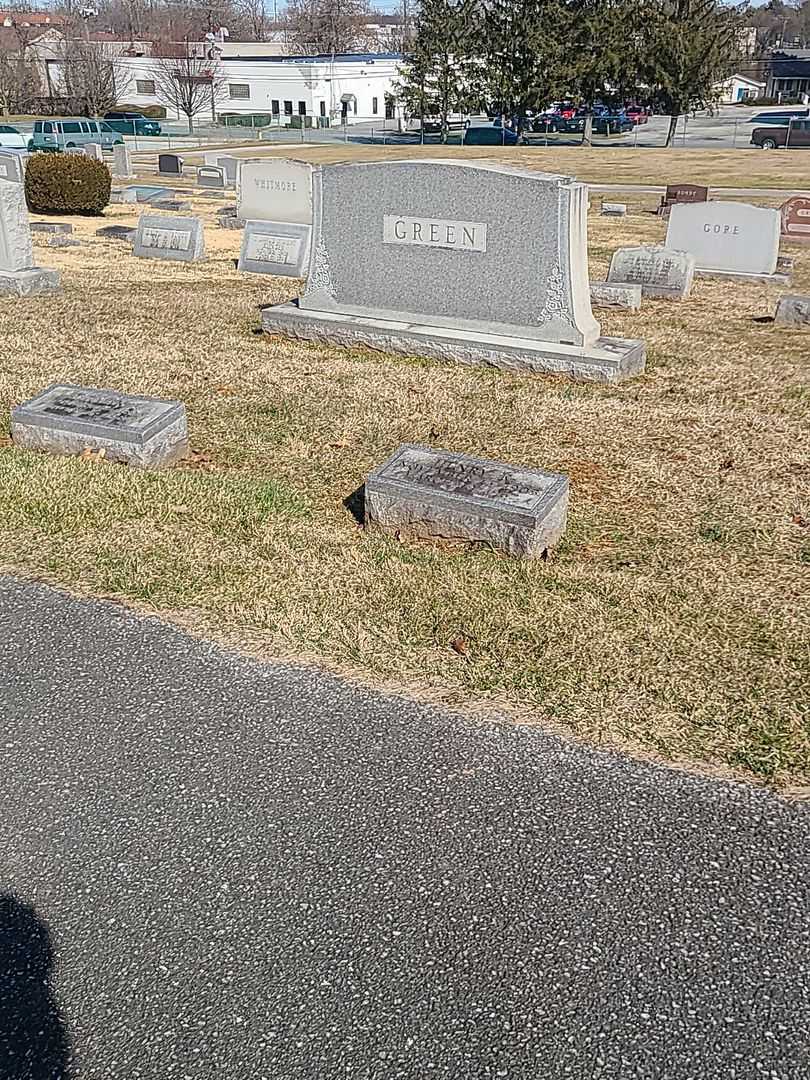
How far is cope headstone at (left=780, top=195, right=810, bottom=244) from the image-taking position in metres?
16.5

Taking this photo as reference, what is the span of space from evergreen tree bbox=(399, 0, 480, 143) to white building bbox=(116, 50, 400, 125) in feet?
42.9

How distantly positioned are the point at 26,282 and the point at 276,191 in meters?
6.87

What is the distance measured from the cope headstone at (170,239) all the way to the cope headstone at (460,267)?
6.18m

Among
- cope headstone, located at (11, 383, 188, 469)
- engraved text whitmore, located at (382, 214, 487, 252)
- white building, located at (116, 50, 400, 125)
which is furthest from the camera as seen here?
white building, located at (116, 50, 400, 125)

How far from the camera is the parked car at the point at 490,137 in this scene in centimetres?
4956

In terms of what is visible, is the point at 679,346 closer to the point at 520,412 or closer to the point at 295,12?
the point at 520,412

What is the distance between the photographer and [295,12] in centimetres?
11506

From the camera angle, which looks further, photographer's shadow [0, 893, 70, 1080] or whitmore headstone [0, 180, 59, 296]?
whitmore headstone [0, 180, 59, 296]


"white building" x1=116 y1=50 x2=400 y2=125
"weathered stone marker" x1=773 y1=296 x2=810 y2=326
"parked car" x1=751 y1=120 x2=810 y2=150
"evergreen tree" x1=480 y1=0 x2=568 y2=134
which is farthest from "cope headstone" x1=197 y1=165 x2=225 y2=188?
"white building" x1=116 y1=50 x2=400 y2=125

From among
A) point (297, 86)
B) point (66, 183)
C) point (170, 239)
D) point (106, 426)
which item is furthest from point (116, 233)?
point (297, 86)

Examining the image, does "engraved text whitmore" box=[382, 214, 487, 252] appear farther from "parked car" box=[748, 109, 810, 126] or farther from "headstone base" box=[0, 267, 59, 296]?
"parked car" box=[748, 109, 810, 126]

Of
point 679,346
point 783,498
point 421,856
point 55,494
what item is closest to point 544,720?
point 421,856

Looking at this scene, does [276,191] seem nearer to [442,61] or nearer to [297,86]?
[442,61]

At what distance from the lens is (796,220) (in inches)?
655
